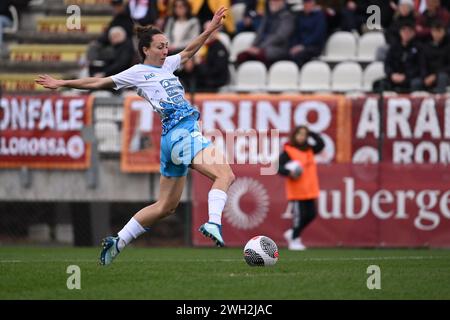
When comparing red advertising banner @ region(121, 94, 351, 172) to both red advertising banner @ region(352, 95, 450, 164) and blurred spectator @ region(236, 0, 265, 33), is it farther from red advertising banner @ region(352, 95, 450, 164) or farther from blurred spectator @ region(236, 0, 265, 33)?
blurred spectator @ region(236, 0, 265, 33)

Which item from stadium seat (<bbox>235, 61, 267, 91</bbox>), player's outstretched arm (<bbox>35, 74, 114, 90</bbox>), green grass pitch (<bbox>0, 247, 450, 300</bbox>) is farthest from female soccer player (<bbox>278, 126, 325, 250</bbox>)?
player's outstretched arm (<bbox>35, 74, 114, 90</bbox>)

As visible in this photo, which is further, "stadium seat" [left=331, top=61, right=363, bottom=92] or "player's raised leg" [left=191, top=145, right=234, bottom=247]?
"stadium seat" [left=331, top=61, right=363, bottom=92]

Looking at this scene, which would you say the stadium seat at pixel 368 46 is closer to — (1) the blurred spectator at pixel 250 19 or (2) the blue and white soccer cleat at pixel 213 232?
(1) the blurred spectator at pixel 250 19

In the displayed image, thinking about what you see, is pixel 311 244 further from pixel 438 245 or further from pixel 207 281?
pixel 207 281

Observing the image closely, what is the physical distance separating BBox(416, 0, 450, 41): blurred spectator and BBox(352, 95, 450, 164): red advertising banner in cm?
260

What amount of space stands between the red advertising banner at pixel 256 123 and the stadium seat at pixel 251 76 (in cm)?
136

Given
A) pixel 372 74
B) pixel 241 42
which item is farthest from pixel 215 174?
pixel 241 42

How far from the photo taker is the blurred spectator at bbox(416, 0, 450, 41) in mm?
22163

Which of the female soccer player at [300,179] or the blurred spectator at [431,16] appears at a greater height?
the blurred spectator at [431,16]

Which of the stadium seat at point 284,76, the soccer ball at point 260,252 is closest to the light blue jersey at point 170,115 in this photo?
the soccer ball at point 260,252

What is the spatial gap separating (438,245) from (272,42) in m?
5.47

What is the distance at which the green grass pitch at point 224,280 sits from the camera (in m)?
10.1
